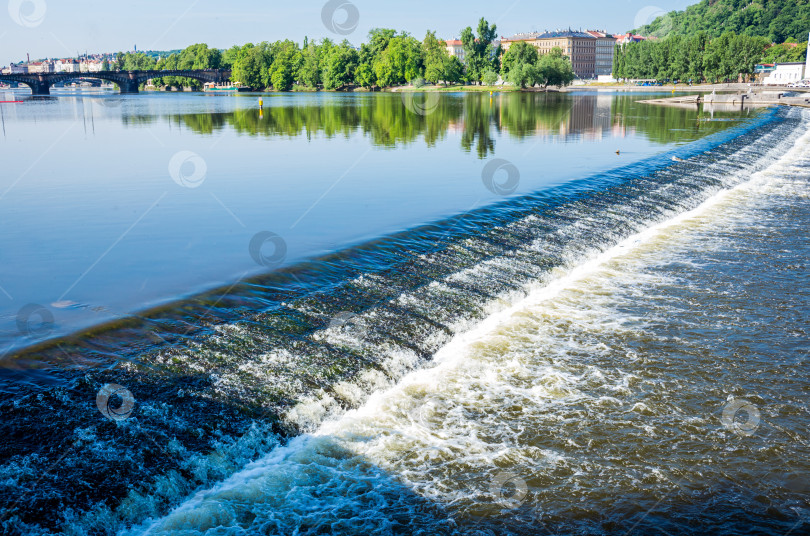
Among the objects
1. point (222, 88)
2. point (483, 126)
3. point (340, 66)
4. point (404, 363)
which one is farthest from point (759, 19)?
point (404, 363)

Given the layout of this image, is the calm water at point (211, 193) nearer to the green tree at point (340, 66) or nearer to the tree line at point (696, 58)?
the tree line at point (696, 58)

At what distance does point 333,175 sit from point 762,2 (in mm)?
183136

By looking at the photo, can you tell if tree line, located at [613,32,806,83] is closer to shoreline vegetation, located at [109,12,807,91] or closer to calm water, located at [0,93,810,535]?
shoreline vegetation, located at [109,12,807,91]

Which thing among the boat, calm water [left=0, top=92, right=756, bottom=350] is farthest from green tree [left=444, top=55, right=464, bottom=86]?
calm water [left=0, top=92, right=756, bottom=350]

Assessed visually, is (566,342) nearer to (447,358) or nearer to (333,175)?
(447,358)

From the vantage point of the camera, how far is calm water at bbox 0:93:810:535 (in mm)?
5199

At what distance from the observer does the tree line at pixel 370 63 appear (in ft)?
397

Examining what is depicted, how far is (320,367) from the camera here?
7.15 metres

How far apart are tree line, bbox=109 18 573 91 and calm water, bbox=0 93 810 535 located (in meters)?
103

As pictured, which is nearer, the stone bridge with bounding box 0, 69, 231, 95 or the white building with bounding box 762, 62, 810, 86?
the stone bridge with bounding box 0, 69, 231, 95

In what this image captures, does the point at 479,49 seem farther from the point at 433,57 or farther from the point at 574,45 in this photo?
the point at 574,45

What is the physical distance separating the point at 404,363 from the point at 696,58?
360 ft

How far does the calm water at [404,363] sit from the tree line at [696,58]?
93241 millimetres

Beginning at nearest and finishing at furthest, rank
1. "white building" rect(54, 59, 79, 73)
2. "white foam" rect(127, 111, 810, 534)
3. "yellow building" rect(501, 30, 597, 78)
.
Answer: "white foam" rect(127, 111, 810, 534)
"white building" rect(54, 59, 79, 73)
"yellow building" rect(501, 30, 597, 78)
